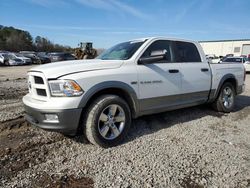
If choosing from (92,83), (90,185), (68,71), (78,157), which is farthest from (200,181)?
(68,71)

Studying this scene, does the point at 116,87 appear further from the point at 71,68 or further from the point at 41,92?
the point at 41,92

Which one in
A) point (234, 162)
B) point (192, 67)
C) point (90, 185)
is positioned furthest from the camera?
point (192, 67)

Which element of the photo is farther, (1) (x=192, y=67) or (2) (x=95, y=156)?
(1) (x=192, y=67)

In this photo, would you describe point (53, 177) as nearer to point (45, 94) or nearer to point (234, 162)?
point (45, 94)

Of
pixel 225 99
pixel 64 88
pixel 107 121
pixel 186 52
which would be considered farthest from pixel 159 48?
pixel 225 99

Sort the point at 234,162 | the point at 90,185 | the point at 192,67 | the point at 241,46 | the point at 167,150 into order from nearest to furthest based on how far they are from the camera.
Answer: the point at 90,185, the point at 234,162, the point at 167,150, the point at 192,67, the point at 241,46

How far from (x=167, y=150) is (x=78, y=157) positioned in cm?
141

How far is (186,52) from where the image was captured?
492 cm

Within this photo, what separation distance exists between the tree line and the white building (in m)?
47.6

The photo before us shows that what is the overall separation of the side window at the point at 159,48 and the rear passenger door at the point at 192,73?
0.71ft

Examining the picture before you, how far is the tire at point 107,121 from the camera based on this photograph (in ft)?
11.3

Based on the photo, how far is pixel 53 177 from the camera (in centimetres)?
279

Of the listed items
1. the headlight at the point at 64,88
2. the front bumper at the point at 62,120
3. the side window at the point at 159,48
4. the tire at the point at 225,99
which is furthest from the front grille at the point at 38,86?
the tire at the point at 225,99

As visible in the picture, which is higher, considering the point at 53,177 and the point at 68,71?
the point at 68,71
